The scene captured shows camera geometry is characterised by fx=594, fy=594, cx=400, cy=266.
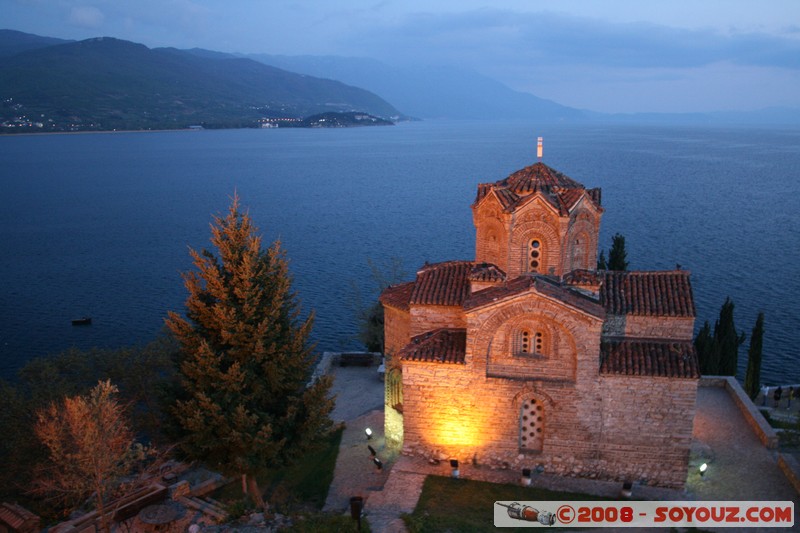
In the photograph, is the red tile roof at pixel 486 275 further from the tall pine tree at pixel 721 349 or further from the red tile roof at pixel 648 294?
the tall pine tree at pixel 721 349

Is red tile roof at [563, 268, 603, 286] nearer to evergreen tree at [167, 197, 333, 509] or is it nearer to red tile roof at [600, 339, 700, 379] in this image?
red tile roof at [600, 339, 700, 379]

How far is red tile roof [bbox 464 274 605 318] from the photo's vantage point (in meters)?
17.1

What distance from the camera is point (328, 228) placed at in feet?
238

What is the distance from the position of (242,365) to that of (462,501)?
7524 mm

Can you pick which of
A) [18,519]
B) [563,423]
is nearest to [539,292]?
[563,423]

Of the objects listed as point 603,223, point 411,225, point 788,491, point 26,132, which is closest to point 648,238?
point 603,223

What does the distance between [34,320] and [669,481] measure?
45.3 m

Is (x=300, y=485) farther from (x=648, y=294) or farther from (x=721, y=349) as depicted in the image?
(x=721, y=349)

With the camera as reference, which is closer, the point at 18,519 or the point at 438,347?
the point at 438,347

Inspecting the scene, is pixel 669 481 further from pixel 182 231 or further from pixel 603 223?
pixel 182 231

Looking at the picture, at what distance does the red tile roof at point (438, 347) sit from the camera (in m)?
18.4

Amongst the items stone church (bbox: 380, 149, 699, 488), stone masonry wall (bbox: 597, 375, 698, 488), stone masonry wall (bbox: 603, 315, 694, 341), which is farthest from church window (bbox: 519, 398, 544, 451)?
stone masonry wall (bbox: 603, 315, 694, 341)

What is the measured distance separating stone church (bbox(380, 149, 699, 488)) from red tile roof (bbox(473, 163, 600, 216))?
2.9 inches

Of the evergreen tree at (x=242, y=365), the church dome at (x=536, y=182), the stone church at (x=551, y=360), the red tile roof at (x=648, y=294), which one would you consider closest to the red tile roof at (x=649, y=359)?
the stone church at (x=551, y=360)
